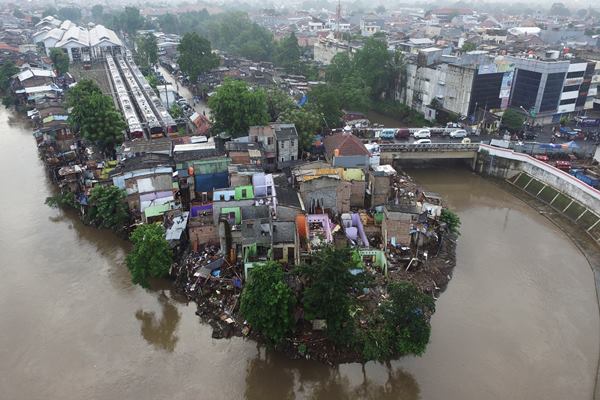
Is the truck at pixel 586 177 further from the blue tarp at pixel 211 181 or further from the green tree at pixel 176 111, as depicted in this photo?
the green tree at pixel 176 111

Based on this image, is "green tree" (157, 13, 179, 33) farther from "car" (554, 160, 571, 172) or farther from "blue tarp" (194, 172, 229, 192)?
"car" (554, 160, 571, 172)

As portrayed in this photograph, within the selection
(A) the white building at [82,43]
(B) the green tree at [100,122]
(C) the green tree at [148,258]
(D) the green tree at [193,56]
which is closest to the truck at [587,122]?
(C) the green tree at [148,258]

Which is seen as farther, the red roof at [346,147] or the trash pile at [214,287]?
the red roof at [346,147]

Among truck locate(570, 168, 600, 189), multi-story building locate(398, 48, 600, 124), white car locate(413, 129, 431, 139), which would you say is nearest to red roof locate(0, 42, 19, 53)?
multi-story building locate(398, 48, 600, 124)

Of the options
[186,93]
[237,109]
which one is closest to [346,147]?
[237,109]

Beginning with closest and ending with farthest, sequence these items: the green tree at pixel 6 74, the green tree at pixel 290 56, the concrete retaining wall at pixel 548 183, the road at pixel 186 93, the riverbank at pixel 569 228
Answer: the riverbank at pixel 569 228 → the concrete retaining wall at pixel 548 183 → the road at pixel 186 93 → the green tree at pixel 6 74 → the green tree at pixel 290 56

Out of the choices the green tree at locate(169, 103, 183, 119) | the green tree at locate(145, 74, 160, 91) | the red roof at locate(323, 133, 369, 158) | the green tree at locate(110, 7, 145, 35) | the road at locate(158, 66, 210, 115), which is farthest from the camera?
the green tree at locate(110, 7, 145, 35)

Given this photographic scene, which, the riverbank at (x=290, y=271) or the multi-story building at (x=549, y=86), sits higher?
the multi-story building at (x=549, y=86)
